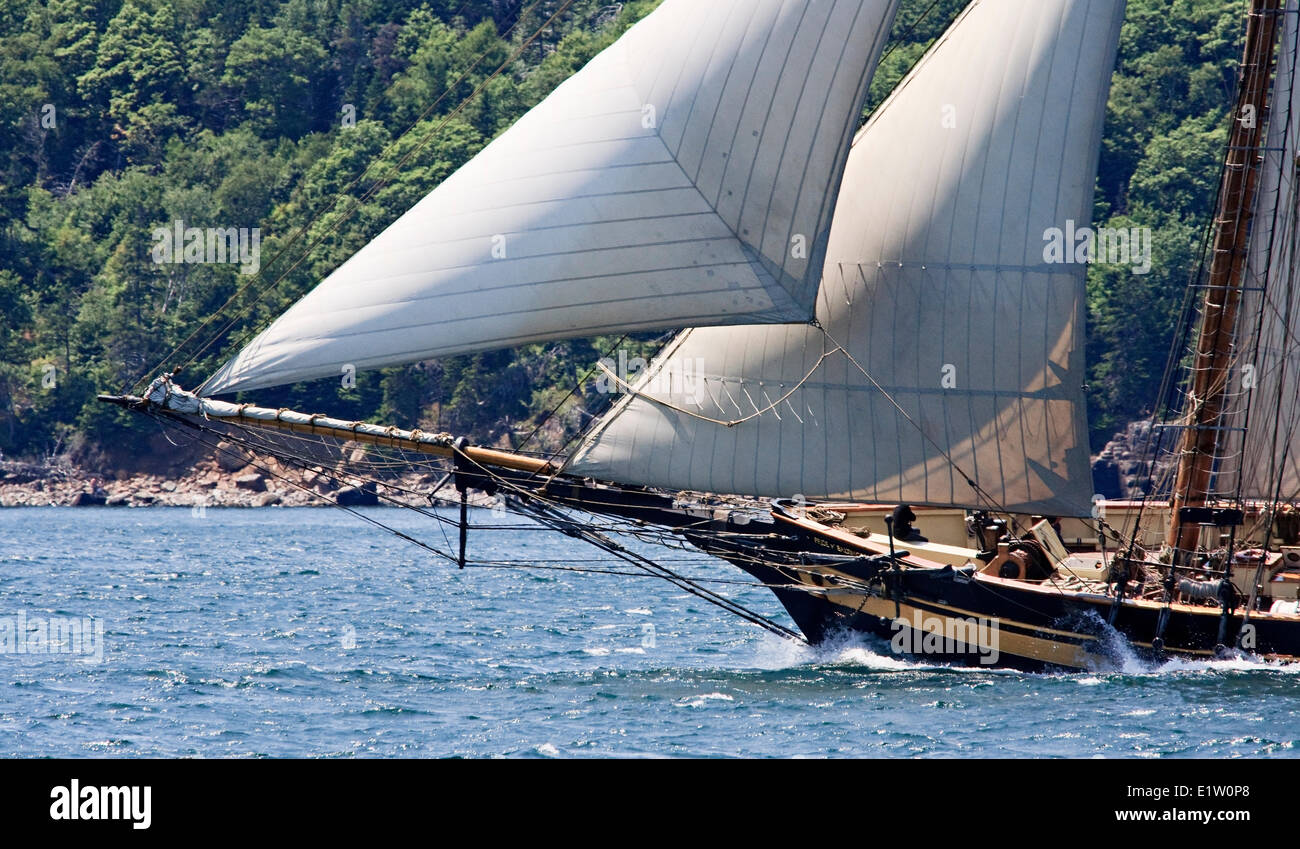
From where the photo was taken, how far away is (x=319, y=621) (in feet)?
124

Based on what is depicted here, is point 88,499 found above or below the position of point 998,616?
below

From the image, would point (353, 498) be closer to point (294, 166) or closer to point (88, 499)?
point (88, 499)

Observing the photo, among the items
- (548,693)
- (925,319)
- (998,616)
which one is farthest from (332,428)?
(998,616)

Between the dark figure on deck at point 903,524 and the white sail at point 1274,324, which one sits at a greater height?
the white sail at point 1274,324

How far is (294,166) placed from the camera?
365 feet

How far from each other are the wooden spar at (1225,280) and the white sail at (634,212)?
6208 millimetres

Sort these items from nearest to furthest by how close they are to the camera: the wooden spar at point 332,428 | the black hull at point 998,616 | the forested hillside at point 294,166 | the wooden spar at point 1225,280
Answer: the wooden spar at point 332,428, the black hull at point 998,616, the wooden spar at point 1225,280, the forested hillside at point 294,166

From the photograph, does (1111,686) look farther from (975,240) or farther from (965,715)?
(975,240)

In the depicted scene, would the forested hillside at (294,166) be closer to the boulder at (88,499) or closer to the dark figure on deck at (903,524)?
the boulder at (88,499)

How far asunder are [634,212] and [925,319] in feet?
17.2

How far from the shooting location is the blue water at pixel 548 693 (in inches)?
875

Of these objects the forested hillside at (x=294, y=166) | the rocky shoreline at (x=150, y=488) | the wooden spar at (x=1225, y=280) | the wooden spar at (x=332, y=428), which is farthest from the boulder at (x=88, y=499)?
the wooden spar at (x=1225, y=280)
